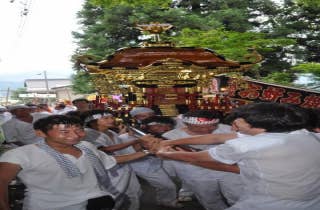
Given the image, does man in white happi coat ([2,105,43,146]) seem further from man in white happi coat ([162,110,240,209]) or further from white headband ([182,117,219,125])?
white headband ([182,117,219,125])

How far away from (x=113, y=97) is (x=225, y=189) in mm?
3818

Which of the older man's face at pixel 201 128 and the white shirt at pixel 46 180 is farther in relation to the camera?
the older man's face at pixel 201 128

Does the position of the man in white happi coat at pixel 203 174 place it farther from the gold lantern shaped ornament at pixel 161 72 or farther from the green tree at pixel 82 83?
the green tree at pixel 82 83

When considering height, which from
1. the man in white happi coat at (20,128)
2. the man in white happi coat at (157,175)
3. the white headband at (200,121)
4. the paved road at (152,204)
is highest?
the white headband at (200,121)

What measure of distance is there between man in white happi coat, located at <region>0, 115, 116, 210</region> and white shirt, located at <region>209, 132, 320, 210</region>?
2.94ft

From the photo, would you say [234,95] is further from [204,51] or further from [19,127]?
[19,127]

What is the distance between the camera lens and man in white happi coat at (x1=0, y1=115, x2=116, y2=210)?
2.40 meters

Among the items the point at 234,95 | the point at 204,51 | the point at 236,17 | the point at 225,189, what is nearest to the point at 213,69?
the point at 204,51

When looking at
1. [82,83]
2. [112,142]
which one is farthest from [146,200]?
[82,83]

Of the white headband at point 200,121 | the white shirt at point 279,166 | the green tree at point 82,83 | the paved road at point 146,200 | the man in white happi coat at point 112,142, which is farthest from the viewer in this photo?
the green tree at point 82,83

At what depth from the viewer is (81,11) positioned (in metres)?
19.6

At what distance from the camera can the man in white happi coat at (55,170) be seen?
7.88 feet

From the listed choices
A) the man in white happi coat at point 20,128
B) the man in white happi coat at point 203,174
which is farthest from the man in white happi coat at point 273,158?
the man in white happi coat at point 20,128

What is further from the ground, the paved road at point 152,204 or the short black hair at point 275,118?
the short black hair at point 275,118
